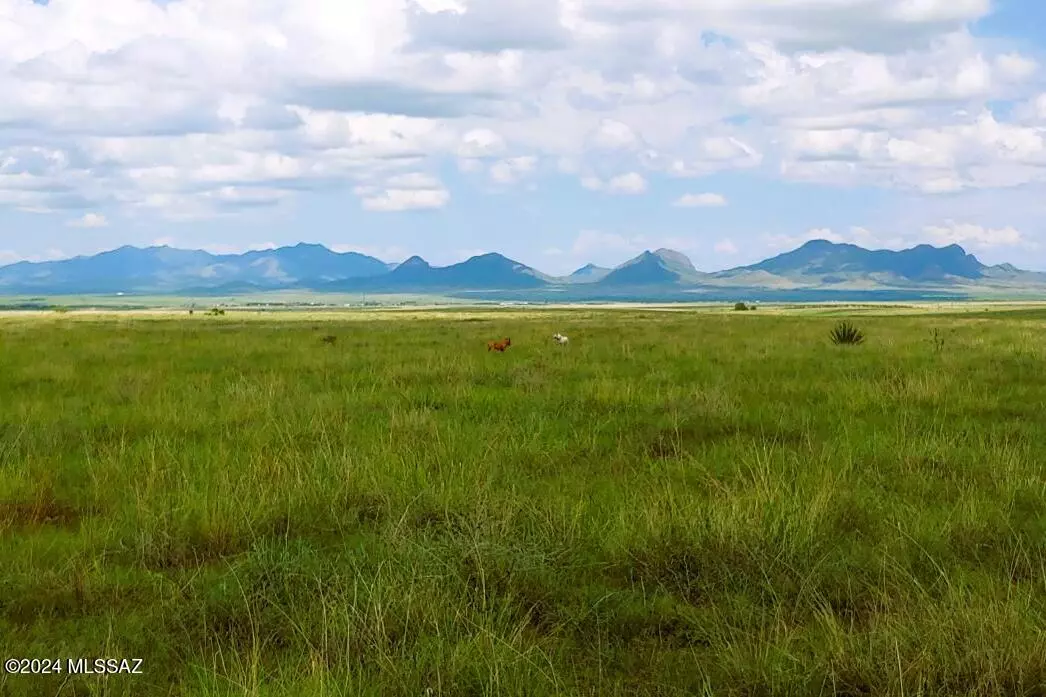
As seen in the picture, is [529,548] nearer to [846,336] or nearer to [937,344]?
[937,344]

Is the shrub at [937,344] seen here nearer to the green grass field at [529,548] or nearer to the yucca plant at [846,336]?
the yucca plant at [846,336]

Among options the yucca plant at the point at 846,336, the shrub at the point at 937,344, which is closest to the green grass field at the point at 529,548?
the shrub at the point at 937,344

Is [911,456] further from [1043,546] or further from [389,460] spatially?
[389,460]

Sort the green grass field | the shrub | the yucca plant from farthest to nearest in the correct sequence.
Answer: the yucca plant < the shrub < the green grass field

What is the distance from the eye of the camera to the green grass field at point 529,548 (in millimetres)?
3883

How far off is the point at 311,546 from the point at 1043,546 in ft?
14.7

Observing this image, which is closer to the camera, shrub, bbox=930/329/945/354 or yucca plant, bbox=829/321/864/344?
shrub, bbox=930/329/945/354

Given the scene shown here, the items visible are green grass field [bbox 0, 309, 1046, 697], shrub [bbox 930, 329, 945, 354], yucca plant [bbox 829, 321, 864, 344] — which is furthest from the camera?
yucca plant [bbox 829, 321, 864, 344]

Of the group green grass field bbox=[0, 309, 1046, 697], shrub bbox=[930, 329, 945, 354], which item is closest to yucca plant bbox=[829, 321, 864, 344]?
shrub bbox=[930, 329, 945, 354]

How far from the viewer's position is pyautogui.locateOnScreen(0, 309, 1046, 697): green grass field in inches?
153

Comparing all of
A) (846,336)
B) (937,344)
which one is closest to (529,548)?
(937,344)

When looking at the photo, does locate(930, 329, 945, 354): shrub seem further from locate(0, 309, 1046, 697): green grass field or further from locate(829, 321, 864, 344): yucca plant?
locate(0, 309, 1046, 697): green grass field

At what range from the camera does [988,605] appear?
423 centimetres

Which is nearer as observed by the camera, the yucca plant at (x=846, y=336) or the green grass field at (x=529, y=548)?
the green grass field at (x=529, y=548)
